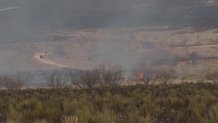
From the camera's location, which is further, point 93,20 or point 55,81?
point 93,20

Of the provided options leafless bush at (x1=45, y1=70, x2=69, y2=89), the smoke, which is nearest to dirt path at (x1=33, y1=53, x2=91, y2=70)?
the smoke

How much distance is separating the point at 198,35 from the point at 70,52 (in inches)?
1110

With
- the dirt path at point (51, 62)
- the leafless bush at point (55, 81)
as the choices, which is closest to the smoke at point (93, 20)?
the dirt path at point (51, 62)

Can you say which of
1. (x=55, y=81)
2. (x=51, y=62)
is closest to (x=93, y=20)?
(x=51, y=62)

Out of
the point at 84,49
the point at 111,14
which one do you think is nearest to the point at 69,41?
the point at 84,49

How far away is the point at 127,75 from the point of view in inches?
2692

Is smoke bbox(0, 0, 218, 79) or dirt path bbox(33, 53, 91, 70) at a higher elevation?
smoke bbox(0, 0, 218, 79)

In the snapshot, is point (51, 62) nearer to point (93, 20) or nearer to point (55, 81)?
point (55, 81)

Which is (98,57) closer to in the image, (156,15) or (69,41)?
(69,41)

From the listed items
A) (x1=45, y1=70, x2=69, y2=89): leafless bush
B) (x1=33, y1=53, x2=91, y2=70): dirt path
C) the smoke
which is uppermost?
the smoke

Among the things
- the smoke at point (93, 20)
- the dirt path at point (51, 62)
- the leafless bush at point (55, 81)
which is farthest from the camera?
the smoke at point (93, 20)

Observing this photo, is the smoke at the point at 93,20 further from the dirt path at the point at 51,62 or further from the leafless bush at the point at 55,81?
the leafless bush at the point at 55,81

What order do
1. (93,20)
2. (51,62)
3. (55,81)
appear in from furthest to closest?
(93,20) < (51,62) < (55,81)

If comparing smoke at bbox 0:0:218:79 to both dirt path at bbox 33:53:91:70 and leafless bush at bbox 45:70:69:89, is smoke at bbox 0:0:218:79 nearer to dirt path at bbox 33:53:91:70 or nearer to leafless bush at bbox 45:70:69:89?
dirt path at bbox 33:53:91:70
